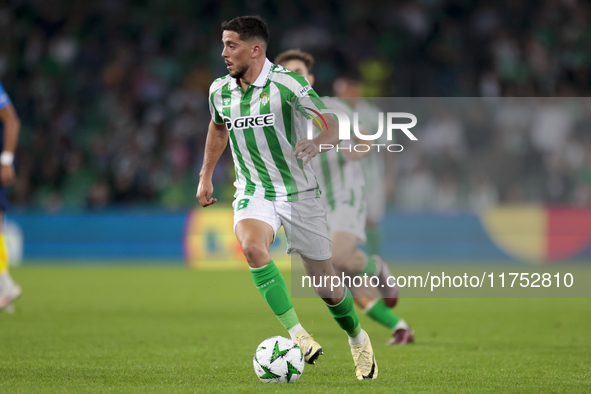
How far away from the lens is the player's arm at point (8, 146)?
744 cm

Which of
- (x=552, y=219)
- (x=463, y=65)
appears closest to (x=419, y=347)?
(x=552, y=219)

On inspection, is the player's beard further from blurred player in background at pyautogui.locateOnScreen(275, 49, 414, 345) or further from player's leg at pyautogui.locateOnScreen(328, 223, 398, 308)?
player's leg at pyautogui.locateOnScreen(328, 223, 398, 308)

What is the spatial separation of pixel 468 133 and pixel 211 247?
4877 millimetres

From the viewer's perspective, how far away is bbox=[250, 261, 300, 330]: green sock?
432 cm

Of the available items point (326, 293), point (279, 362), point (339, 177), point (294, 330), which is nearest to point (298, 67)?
point (339, 177)

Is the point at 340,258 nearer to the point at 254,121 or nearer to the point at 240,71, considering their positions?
the point at 254,121

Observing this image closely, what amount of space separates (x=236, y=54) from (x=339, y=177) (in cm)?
212

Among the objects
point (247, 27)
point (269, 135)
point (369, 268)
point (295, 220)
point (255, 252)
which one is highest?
point (247, 27)

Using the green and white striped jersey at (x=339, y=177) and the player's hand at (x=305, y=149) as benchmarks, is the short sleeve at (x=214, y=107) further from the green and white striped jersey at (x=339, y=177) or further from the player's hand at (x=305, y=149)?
the green and white striped jersey at (x=339, y=177)

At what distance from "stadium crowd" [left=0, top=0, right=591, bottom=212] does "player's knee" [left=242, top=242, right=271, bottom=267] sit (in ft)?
30.0

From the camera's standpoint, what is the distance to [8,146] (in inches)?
297

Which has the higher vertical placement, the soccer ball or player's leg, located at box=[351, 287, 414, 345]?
the soccer ball

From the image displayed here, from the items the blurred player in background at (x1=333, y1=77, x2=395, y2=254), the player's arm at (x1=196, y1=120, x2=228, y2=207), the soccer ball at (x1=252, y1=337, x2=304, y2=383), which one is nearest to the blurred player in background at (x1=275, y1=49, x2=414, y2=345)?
the blurred player in background at (x1=333, y1=77, x2=395, y2=254)

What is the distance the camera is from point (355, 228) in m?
6.20
